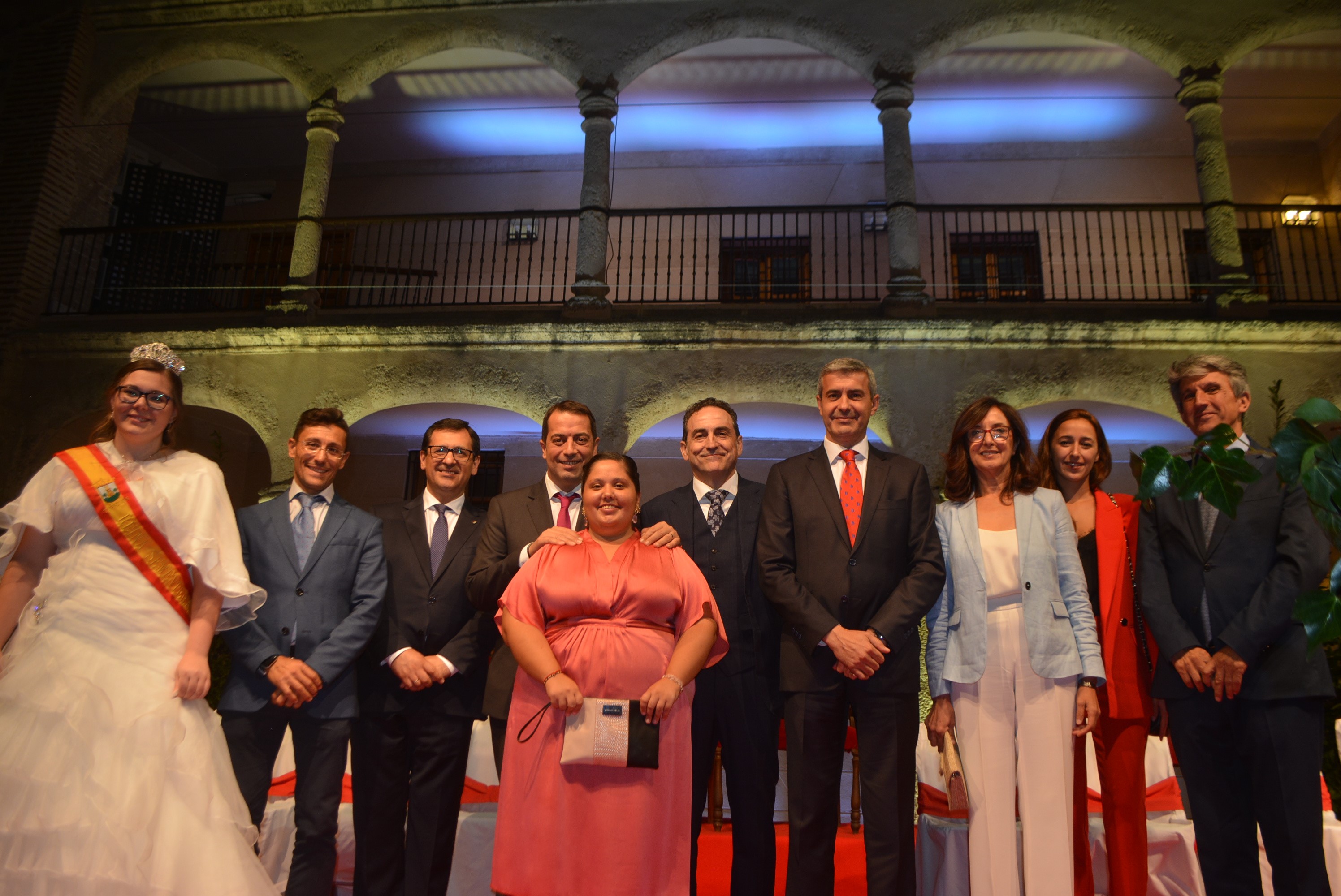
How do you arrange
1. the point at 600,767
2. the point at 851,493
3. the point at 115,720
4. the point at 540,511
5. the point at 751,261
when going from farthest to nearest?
1. the point at 751,261
2. the point at 540,511
3. the point at 851,493
4. the point at 600,767
5. the point at 115,720

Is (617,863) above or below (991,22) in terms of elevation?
below

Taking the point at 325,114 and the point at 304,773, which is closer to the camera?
the point at 304,773

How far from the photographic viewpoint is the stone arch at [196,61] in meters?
8.62

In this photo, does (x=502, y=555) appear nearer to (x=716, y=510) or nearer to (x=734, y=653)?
(x=716, y=510)

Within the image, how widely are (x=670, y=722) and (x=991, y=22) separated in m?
8.04

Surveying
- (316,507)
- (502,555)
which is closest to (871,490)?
(502,555)

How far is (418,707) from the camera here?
2988mm

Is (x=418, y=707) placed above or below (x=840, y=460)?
below

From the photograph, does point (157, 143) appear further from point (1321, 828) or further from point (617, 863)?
point (1321, 828)

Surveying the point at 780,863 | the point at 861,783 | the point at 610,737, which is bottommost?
the point at 780,863

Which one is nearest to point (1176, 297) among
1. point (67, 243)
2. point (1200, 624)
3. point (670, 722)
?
point (1200, 624)

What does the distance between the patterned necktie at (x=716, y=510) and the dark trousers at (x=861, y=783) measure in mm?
695

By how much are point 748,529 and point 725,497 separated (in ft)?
0.51

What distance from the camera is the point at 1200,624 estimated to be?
2.79 m
